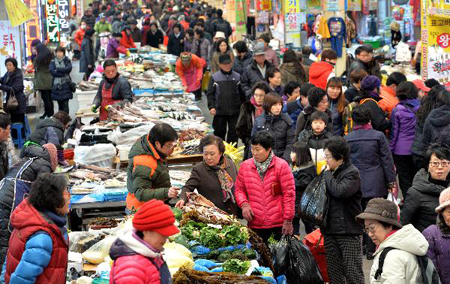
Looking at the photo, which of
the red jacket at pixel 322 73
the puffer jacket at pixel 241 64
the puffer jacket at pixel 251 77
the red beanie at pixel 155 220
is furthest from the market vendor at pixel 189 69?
the red beanie at pixel 155 220

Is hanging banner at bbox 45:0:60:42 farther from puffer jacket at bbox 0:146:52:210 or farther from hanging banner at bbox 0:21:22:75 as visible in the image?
puffer jacket at bbox 0:146:52:210

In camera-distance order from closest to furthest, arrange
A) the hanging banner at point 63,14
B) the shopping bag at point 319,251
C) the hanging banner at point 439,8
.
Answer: the shopping bag at point 319,251, the hanging banner at point 439,8, the hanging banner at point 63,14

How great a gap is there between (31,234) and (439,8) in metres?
9.14

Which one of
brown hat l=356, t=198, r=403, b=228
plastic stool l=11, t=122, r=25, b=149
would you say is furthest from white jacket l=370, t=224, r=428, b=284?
plastic stool l=11, t=122, r=25, b=149

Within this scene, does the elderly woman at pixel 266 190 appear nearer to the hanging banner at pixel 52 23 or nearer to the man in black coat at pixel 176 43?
the man in black coat at pixel 176 43

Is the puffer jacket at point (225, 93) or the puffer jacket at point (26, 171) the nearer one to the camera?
the puffer jacket at point (26, 171)

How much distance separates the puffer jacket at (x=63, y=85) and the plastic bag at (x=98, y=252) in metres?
11.2

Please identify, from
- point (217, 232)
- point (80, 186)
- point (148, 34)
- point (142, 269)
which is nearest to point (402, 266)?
point (142, 269)

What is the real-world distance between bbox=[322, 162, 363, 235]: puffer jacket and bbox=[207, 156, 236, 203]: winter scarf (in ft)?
3.31

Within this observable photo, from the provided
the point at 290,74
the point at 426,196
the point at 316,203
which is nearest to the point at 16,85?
the point at 290,74

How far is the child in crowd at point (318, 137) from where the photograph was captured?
31.1ft

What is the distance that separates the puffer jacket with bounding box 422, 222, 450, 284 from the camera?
640cm

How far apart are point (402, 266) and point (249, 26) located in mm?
29303

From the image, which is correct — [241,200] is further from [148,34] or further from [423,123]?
[148,34]
